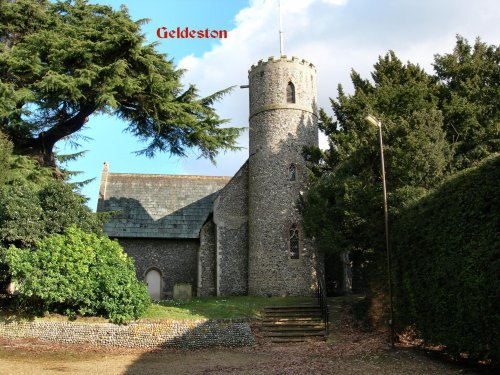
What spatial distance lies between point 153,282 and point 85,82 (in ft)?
39.6

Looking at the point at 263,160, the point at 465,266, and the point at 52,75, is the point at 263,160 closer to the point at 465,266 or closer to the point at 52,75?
the point at 52,75

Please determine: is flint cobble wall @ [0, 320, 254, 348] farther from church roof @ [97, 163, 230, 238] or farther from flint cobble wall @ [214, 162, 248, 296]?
church roof @ [97, 163, 230, 238]

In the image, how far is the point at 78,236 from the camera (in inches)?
616

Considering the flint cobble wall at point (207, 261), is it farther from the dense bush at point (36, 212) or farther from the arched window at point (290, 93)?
the dense bush at point (36, 212)

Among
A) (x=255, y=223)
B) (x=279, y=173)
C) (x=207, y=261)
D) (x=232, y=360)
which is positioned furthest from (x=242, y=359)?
(x=207, y=261)

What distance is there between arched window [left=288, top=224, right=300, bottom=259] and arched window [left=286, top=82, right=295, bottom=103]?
613cm

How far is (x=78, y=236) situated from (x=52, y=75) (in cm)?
602

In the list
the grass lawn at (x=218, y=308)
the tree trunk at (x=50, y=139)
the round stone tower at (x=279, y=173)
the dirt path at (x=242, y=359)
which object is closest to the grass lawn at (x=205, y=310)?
the grass lawn at (x=218, y=308)

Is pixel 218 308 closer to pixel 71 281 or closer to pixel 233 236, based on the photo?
pixel 71 281

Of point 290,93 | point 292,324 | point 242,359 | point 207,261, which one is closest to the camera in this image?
point 242,359

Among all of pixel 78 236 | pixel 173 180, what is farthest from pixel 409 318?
pixel 173 180

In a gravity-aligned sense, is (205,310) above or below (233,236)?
below

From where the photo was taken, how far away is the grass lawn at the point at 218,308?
15.9 m

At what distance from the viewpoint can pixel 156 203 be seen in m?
27.3
